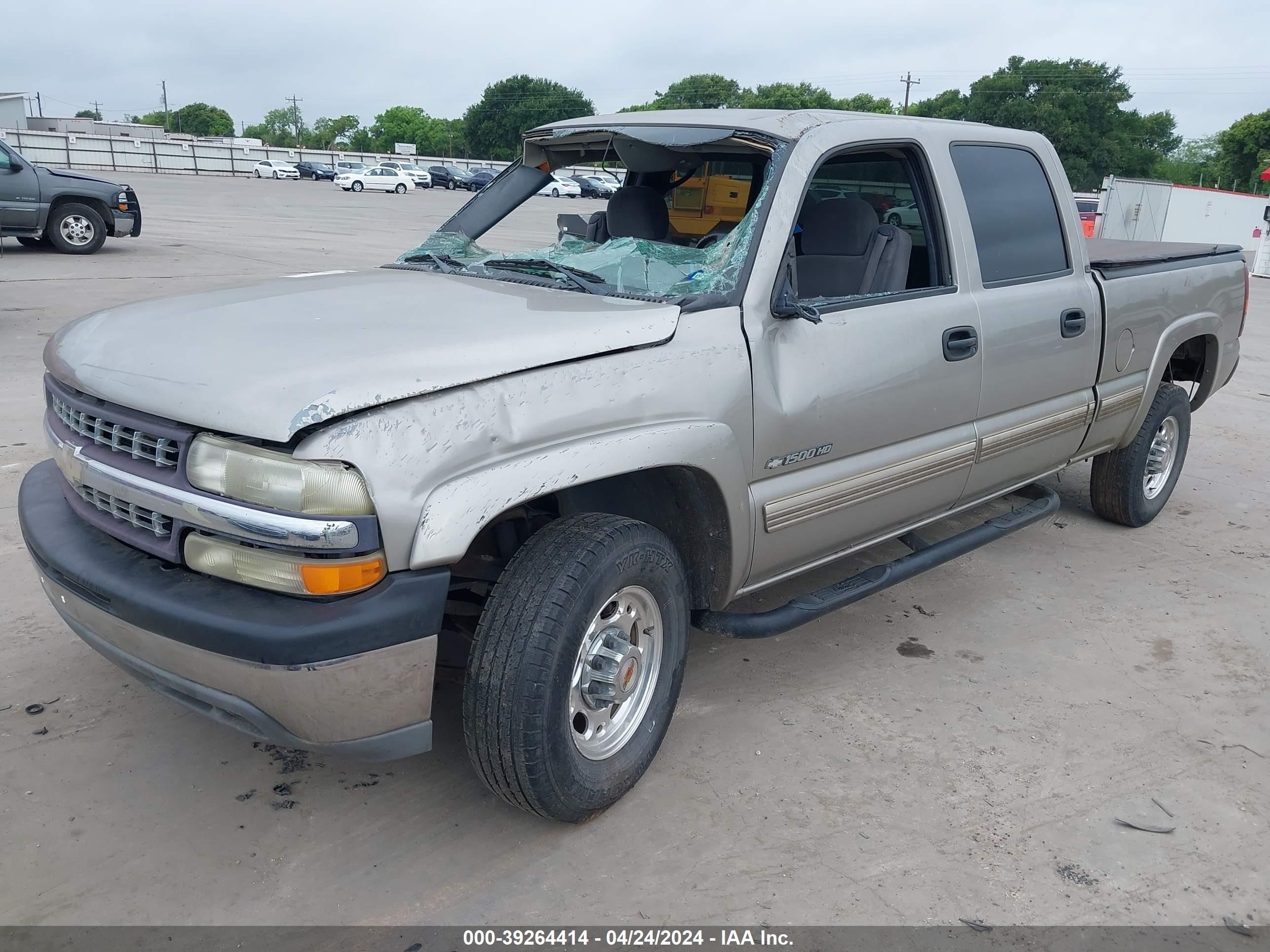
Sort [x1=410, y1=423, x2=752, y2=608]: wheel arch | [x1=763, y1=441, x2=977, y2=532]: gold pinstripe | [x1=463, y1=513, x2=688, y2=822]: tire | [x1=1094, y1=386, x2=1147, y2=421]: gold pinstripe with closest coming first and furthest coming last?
[x1=410, y1=423, x2=752, y2=608]: wheel arch, [x1=463, y1=513, x2=688, y2=822]: tire, [x1=763, y1=441, x2=977, y2=532]: gold pinstripe, [x1=1094, y1=386, x2=1147, y2=421]: gold pinstripe

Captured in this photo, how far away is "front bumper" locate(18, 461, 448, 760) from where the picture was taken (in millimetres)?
2137

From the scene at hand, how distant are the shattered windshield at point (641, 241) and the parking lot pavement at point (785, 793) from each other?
134 centimetres

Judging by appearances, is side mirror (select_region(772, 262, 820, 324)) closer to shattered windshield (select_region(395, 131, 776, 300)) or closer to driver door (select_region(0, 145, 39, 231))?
shattered windshield (select_region(395, 131, 776, 300))

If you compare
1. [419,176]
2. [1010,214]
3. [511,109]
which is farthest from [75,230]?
[511,109]

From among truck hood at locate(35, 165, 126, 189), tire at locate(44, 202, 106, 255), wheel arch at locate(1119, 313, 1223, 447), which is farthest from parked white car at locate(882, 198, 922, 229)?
tire at locate(44, 202, 106, 255)

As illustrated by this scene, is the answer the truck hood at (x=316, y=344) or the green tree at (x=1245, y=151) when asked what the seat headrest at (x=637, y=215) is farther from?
the green tree at (x=1245, y=151)

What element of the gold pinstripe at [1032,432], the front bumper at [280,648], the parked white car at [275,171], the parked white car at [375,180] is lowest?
the front bumper at [280,648]

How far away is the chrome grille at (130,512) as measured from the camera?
7.63ft

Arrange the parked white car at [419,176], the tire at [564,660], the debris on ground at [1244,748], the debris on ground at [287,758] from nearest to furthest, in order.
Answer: the tire at [564,660] → the debris on ground at [287,758] → the debris on ground at [1244,748] → the parked white car at [419,176]

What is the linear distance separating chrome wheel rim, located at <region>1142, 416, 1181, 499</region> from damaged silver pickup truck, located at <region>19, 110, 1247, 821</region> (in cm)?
121

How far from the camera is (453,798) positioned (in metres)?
2.86

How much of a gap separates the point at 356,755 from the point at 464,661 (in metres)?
0.46

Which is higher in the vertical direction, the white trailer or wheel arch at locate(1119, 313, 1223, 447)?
the white trailer

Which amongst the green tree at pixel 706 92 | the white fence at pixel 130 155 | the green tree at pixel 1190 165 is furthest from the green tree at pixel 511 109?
the green tree at pixel 1190 165
